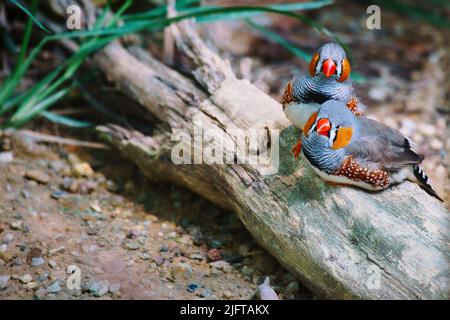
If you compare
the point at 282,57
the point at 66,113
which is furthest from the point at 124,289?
the point at 282,57

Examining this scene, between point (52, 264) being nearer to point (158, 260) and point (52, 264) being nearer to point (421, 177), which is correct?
point (158, 260)

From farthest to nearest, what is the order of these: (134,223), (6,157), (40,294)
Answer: (6,157) < (134,223) < (40,294)

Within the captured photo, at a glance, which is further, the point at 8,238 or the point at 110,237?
the point at 110,237

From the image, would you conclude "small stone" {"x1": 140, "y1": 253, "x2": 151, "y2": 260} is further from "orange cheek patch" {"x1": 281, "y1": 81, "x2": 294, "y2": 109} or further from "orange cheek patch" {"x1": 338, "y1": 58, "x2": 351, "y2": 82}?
"orange cheek patch" {"x1": 338, "y1": 58, "x2": 351, "y2": 82}

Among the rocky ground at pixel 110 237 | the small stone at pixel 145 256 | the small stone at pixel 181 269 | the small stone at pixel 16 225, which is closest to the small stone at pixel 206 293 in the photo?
the rocky ground at pixel 110 237

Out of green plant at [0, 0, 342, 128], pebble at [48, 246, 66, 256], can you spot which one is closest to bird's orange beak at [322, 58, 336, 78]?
green plant at [0, 0, 342, 128]

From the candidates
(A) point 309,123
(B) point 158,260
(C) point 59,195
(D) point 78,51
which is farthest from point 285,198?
(D) point 78,51

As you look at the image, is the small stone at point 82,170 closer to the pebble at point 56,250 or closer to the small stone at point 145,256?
the pebble at point 56,250

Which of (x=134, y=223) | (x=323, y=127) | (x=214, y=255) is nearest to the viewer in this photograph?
(x=323, y=127)
